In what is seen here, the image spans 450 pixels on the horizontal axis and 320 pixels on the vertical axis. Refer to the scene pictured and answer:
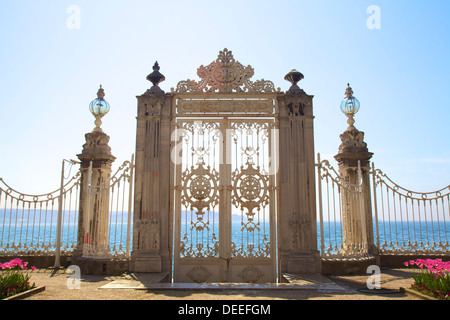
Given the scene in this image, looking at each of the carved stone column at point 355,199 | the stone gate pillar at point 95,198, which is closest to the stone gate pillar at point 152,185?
the stone gate pillar at point 95,198

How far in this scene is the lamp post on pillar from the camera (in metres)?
8.17

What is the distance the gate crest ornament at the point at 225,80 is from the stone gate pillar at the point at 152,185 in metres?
0.69

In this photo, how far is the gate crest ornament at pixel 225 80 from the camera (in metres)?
8.15

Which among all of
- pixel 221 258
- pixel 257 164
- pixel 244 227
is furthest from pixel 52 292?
pixel 257 164

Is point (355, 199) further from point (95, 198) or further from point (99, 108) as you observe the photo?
point (99, 108)

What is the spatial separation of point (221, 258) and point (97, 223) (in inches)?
116

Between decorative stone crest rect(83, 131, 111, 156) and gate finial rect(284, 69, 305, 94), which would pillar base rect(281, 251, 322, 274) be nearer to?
gate finial rect(284, 69, 305, 94)

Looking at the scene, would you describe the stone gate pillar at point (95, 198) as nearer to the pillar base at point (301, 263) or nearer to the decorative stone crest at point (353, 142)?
the pillar base at point (301, 263)

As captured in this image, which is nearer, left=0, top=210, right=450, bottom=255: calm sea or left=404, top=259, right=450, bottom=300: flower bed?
left=404, top=259, right=450, bottom=300: flower bed

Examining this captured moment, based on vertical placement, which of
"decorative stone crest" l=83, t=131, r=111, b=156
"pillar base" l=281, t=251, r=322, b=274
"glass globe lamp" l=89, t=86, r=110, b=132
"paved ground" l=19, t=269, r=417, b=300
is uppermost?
"glass globe lamp" l=89, t=86, r=110, b=132

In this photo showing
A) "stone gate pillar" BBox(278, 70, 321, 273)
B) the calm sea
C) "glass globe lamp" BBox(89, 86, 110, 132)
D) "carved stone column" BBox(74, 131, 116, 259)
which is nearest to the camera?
"stone gate pillar" BBox(278, 70, 321, 273)

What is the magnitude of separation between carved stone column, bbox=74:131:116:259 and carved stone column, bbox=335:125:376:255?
213 inches

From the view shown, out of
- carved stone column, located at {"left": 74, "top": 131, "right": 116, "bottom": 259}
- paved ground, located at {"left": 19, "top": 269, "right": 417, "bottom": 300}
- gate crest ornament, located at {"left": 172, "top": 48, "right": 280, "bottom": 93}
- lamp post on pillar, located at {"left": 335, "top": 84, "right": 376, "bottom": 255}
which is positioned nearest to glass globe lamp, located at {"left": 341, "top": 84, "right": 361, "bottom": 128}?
lamp post on pillar, located at {"left": 335, "top": 84, "right": 376, "bottom": 255}
